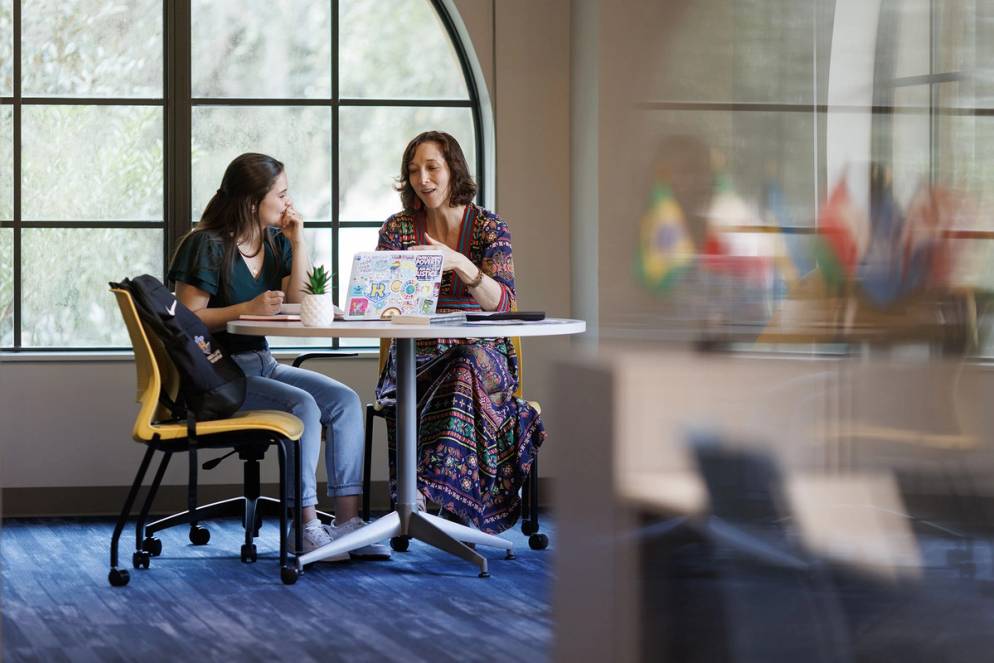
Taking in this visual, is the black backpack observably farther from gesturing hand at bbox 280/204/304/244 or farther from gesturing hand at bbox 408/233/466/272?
gesturing hand at bbox 408/233/466/272

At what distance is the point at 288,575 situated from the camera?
303 centimetres

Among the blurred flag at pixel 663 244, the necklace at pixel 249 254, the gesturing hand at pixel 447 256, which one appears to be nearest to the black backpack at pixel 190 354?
the necklace at pixel 249 254

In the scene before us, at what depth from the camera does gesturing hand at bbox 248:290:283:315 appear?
3.16 m

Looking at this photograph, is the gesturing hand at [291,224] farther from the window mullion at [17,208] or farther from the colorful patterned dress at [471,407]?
the window mullion at [17,208]

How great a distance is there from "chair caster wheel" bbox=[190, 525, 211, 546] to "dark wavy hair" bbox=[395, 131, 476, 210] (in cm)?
122

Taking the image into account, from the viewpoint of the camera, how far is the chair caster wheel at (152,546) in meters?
3.36

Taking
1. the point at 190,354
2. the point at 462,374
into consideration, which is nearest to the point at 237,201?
the point at 190,354

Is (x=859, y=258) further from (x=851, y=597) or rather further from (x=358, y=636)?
(x=358, y=636)

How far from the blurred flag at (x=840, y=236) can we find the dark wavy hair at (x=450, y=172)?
3.03m

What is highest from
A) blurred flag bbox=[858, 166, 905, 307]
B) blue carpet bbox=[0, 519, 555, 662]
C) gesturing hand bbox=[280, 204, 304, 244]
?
gesturing hand bbox=[280, 204, 304, 244]

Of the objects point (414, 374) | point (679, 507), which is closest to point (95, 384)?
point (414, 374)

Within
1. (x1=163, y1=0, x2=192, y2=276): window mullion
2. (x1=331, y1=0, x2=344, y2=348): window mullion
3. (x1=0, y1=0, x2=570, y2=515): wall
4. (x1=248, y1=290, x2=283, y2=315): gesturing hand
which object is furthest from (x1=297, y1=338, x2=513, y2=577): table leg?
(x1=163, y1=0, x2=192, y2=276): window mullion

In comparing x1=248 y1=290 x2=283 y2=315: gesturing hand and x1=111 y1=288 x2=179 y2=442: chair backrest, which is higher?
x1=248 y1=290 x2=283 y2=315: gesturing hand

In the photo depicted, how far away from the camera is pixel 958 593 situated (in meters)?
0.48
